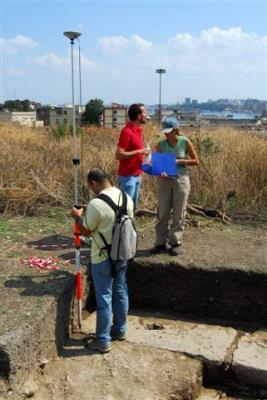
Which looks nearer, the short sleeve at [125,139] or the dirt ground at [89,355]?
the dirt ground at [89,355]

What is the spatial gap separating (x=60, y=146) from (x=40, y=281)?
6.08 metres

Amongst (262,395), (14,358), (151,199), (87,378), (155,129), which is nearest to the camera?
(14,358)

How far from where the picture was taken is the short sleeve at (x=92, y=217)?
425cm

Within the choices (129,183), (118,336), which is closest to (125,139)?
(129,183)

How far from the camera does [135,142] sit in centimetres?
556

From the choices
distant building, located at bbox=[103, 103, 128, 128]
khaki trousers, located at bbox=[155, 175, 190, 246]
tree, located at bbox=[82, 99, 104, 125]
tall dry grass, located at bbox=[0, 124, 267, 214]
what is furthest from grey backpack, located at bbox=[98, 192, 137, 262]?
tree, located at bbox=[82, 99, 104, 125]

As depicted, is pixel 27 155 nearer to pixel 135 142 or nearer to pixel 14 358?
pixel 135 142

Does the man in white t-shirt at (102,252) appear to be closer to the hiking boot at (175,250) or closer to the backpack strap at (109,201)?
the backpack strap at (109,201)

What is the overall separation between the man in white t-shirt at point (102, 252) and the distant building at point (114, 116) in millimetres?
14300

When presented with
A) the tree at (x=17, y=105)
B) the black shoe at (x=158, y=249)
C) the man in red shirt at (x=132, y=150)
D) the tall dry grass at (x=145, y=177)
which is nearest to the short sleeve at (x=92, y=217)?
the man in red shirt at (x=132, y=150)

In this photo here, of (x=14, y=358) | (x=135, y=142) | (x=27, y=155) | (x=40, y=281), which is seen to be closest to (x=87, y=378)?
(x=14, y=358)

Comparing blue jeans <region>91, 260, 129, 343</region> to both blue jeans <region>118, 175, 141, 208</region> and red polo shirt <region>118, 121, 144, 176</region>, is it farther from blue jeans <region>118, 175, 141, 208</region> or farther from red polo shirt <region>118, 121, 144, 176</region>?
red polo shirt <region>118, 121, 144, 176</region>

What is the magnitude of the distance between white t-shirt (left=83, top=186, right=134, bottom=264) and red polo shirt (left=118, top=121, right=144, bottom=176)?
1.26 meters

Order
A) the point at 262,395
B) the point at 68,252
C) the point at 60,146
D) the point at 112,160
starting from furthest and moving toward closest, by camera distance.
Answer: the point at 60,146 < the point at 112,160 < the point at 68,252 < the point at 262,395
